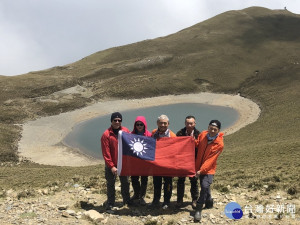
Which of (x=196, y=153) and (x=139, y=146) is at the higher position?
(x=139, y=146)

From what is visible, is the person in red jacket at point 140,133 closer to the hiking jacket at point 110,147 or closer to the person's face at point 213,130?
the hiking jacket at point 110,147

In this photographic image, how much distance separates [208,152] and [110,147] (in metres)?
3.81

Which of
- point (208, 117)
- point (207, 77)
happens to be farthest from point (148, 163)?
point (207, 77)

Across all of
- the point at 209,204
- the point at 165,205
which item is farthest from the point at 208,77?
the point at 165,205

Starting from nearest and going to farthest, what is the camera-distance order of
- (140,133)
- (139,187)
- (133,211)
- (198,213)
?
(198,213)
(140,133)
(133,211)
(139,187)

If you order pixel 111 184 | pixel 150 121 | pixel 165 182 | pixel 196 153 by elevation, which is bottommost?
pixel 150 121

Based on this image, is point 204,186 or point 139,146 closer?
point 204,186

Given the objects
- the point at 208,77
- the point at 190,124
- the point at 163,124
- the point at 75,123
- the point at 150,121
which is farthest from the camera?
the point at 208,77

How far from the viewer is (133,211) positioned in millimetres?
11656

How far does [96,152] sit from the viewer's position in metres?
50.9

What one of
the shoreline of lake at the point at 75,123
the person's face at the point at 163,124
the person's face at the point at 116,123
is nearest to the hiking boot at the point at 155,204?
the person's face at the point at 163,124

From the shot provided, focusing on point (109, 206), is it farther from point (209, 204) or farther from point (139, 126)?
point (209, 204)

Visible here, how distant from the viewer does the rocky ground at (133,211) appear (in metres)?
10.5

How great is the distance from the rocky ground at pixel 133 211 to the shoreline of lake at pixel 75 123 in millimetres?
→ 32394
